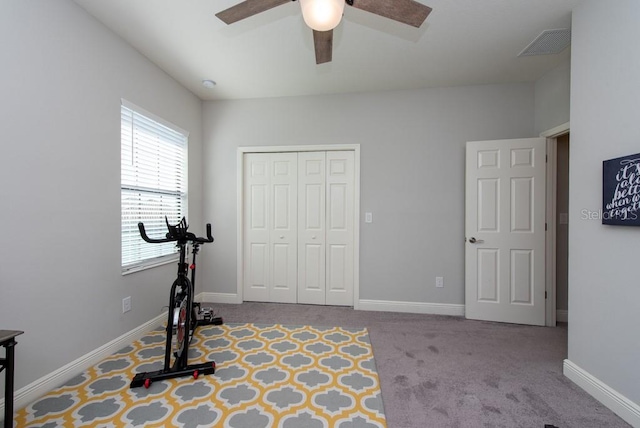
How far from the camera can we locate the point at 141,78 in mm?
2557

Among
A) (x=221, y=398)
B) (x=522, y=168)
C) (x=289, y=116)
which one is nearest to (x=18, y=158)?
(x=221, y=398)

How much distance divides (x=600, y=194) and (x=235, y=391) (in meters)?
2.75

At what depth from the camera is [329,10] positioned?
120cm

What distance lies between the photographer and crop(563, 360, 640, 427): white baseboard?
1.53 m

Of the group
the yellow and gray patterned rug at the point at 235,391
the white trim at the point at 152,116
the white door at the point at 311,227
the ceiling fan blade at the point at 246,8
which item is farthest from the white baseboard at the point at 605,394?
the white trim at the point at 152,116

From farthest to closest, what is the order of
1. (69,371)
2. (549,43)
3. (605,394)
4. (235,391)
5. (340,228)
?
(340,228)
(549,43)
(69,371)
(235,391)
(605,394)

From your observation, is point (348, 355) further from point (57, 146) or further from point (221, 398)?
point (57, 146)

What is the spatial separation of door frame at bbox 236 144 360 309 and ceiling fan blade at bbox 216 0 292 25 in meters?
2.03

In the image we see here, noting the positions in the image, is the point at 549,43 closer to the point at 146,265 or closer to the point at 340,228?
the point at 340,228

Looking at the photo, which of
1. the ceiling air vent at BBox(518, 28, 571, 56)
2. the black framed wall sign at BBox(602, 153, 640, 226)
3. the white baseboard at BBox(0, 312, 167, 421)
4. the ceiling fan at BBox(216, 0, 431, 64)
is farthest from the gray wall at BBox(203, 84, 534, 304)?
the white baseboard at BBox(0, 312, 167, 421)

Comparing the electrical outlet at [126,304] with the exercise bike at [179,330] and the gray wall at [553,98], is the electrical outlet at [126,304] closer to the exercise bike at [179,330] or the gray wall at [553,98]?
the exercise bike at [179,330]

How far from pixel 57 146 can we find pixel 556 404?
3.73m

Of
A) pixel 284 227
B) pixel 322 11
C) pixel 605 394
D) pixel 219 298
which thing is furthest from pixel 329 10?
pixel 219 298

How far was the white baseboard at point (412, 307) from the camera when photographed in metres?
3.18
